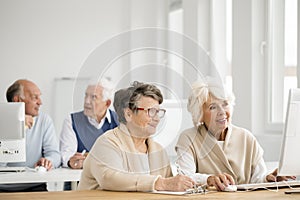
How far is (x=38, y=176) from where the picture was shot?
3.51 metres

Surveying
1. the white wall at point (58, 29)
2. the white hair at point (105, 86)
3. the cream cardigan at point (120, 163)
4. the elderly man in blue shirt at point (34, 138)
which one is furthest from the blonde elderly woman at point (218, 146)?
the white wall at point (58, 29)

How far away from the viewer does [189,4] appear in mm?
5984

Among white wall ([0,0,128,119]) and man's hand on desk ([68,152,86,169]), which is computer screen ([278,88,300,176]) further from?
white wall ([0,0,128,119])

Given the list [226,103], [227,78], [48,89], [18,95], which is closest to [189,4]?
[227,78]

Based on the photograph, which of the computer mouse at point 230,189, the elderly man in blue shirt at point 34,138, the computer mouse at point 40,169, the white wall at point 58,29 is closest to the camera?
the computer mouse at point 230,189

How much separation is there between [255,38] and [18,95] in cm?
182

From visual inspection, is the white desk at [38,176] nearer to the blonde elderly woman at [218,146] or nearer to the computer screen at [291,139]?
the blonde elderly woman at [218,146]

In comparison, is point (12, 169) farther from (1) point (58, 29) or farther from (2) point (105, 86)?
(1) point (58, 29)

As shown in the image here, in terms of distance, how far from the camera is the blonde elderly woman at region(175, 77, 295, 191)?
9.53 feet

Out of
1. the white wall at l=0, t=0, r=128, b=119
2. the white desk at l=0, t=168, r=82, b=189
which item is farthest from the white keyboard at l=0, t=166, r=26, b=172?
the white wall at l=0, t=0, r=128, b=119

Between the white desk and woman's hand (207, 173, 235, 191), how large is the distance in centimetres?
104

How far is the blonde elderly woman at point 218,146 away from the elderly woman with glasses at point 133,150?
0.29m

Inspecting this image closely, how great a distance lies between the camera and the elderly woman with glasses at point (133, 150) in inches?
100

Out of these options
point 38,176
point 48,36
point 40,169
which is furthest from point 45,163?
point 48,36
